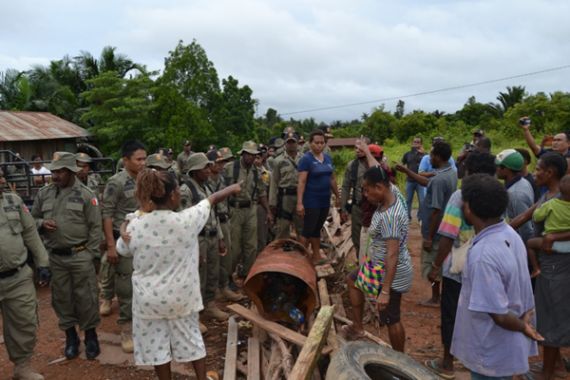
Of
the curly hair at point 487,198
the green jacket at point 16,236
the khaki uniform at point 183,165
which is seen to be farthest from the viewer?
the khaki uniform at point 183,165

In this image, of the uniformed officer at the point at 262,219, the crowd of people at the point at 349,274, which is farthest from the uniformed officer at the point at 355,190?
the uniformed officer at the point at 262,219

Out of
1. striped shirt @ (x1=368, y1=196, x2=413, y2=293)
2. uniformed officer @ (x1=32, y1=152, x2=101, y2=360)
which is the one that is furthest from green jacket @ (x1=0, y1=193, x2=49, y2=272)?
striped shirt @ (x1=368, y1=196, x2=413, y2=293)

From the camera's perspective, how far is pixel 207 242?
16.0ft

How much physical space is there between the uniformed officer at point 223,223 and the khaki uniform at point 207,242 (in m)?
0.32

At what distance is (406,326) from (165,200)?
11.2 ft

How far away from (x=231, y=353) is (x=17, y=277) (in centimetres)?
203

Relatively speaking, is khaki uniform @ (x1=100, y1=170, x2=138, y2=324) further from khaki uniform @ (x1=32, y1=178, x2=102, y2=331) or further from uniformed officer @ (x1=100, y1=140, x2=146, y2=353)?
khaki uniform @ (x1=32, y1=178, x2=102, y2=331)

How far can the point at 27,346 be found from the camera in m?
3.80

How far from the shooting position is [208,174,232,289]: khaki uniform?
5.39 meters

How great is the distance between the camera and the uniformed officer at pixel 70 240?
4.09 meters

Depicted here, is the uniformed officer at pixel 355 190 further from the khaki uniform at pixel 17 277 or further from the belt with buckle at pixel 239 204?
the khaki uniform at pixel 17 277

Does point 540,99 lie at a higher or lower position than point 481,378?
higher

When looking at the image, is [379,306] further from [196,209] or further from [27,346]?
[27,346]

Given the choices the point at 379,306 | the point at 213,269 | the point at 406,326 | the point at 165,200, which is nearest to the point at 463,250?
the point at 379,306
